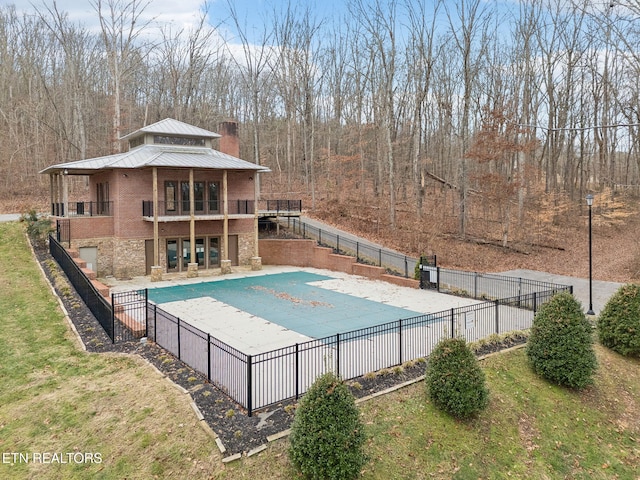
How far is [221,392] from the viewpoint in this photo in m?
7.82

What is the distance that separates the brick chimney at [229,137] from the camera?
25.8 m

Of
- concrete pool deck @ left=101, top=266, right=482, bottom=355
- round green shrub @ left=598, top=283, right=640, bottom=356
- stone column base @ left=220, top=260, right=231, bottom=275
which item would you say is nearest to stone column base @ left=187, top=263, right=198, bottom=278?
concrete pool deck @ left=101, top=266, right=482, bottom=355

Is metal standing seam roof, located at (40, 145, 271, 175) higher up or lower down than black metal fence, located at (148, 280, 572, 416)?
higher up

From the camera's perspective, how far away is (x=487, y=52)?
33.5 m

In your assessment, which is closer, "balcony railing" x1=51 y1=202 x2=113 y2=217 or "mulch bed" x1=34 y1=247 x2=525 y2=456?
"mulch bed" x1=34 y1=247 x2=525 y2=456

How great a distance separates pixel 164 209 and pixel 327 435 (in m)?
17.0

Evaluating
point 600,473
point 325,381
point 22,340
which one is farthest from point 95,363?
point 600,473

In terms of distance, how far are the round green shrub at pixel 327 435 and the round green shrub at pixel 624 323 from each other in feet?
29.3

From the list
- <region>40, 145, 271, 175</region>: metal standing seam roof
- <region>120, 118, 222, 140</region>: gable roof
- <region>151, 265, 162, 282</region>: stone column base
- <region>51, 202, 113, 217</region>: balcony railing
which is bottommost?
<region>151, 265, 162, 282</region>: stone column base

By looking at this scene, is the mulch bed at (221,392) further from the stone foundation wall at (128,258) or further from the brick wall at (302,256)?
the brick wall at (302,256)

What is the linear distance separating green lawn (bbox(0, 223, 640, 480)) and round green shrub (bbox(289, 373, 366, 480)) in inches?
16.5

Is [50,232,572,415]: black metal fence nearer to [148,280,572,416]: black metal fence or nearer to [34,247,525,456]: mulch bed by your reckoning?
[148,280,572,416]: black metal fence

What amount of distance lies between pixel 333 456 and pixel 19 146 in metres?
40.4

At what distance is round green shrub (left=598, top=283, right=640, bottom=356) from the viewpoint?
11.1 m
